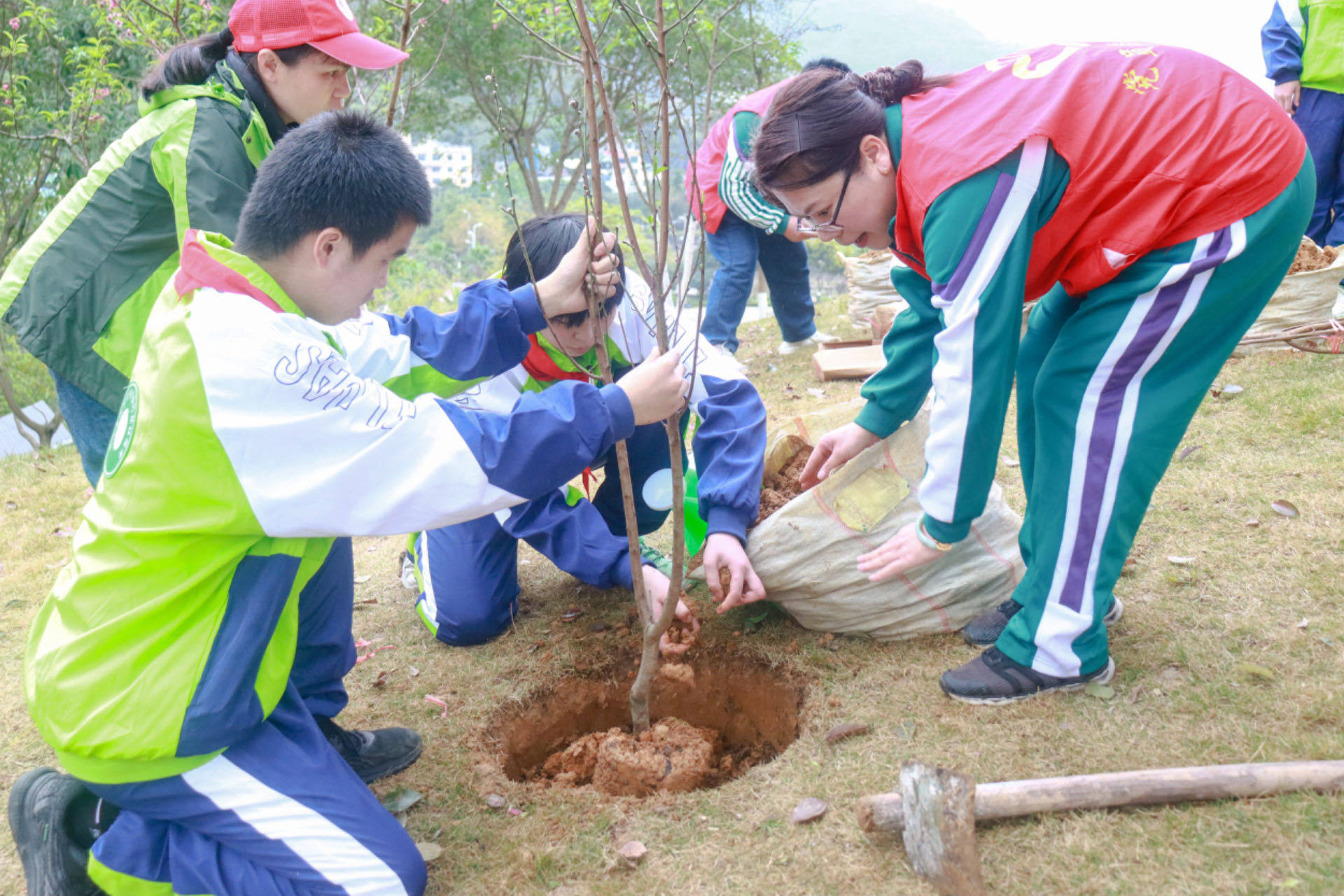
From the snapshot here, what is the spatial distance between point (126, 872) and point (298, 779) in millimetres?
365

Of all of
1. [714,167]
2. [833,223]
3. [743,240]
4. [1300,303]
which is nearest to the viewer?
[833,223]

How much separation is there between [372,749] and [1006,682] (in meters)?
1.64

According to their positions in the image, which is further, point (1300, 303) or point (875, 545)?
point (1300, 303)

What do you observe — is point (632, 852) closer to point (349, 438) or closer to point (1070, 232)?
point (349, 438)

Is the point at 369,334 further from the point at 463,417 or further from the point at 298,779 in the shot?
the point at 298,779

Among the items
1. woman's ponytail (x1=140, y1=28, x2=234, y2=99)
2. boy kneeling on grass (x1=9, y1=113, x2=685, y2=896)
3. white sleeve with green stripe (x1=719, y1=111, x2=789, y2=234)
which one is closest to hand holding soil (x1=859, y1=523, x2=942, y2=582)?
boy kneeling on grass (x1=9, y1=113, x2=685, y2=896)


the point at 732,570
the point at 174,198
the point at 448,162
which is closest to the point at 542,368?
the point at 732,570

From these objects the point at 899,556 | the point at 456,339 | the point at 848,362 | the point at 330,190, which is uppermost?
the point at 330,190

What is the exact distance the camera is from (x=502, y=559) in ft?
10.0

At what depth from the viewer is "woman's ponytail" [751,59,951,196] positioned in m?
1.88

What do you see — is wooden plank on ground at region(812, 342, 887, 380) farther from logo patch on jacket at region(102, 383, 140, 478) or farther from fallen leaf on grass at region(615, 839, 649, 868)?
logo patch on jacket at region(102, 383, 140, 478)

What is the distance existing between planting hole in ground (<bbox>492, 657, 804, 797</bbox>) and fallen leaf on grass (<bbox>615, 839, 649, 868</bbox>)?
0.98 ft

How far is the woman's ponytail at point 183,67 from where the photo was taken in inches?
100.0

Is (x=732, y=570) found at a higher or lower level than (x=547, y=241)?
lower
